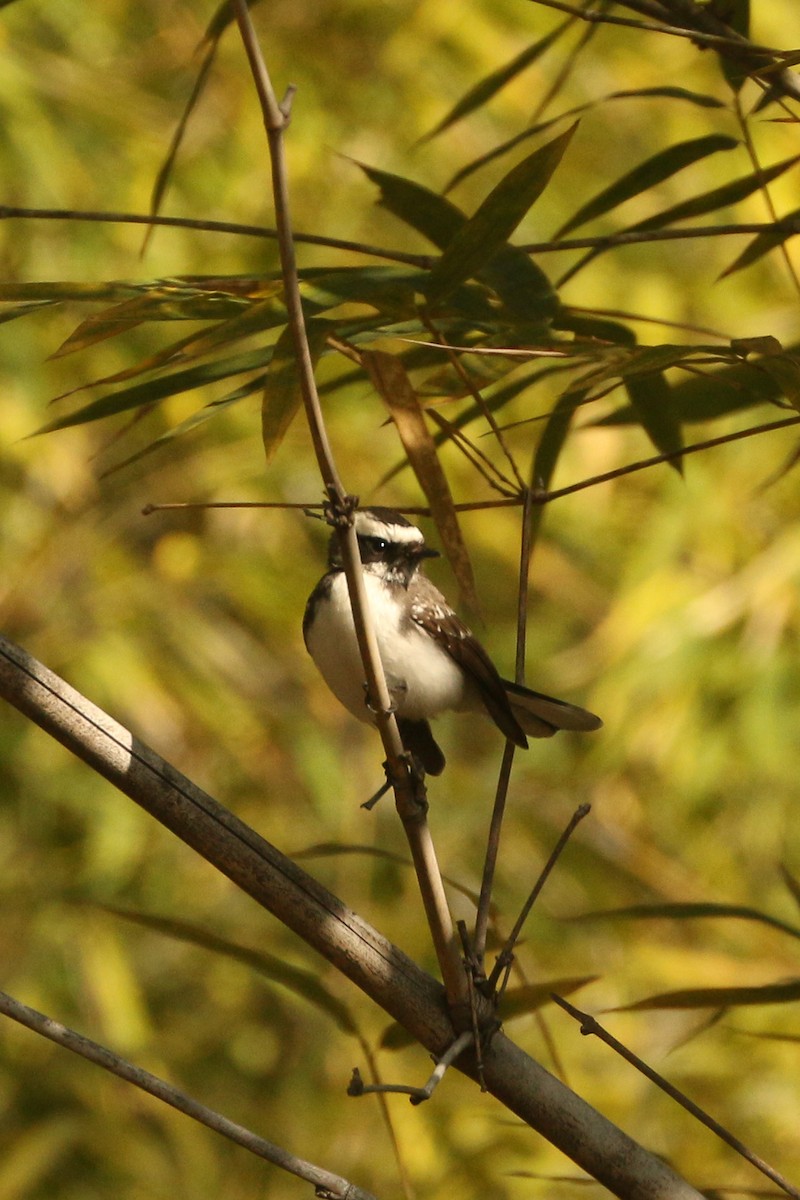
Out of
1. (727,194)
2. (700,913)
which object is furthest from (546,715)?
(727,194)

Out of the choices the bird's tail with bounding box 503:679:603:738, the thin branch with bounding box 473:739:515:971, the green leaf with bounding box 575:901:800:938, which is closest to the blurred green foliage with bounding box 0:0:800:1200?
the bird's tail with bounding box 503:679:603:738

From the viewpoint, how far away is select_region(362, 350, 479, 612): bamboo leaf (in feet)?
4.25

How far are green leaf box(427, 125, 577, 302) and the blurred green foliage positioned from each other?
77.1 inches

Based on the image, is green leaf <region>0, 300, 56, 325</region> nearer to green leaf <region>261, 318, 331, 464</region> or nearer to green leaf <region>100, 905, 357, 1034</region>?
green leaf <region>261, 318, 331, 464</region>

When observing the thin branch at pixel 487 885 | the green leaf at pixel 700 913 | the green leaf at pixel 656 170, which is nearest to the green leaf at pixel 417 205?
the green leaf at pixel 656 170

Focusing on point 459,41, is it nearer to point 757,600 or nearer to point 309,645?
point 757,600

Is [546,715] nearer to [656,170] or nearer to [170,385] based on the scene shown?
[656,170]

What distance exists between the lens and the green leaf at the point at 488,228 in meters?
1.29

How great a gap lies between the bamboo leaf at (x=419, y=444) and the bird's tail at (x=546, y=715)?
654mm

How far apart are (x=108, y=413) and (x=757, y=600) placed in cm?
217

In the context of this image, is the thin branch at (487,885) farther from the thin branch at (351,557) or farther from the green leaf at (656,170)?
the green leaf at (656,170)

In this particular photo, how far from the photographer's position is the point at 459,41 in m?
3.50

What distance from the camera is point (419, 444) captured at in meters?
1.32

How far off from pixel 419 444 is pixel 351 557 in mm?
251
